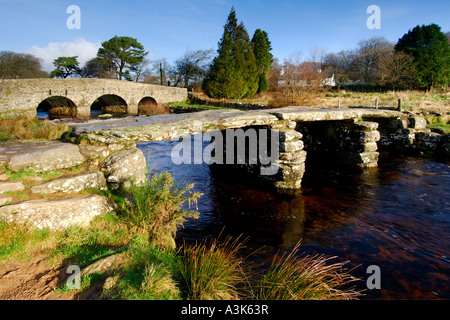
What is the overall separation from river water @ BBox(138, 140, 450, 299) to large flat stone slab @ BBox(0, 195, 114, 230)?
1327 millimetres

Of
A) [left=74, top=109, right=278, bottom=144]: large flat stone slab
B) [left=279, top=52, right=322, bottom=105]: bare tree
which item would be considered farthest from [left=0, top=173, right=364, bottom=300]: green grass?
[left=279, top=52, right=322, bottom=105]: bare tree

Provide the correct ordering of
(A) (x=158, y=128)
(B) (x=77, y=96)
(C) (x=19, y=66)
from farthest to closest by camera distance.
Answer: (C) (x=19, y=66)
(B) (x=77, y=96)
(A) (x=158, y=128)

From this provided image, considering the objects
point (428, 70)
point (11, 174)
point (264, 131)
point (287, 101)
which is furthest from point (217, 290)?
point (428, 70)

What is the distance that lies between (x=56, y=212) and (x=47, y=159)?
119cm

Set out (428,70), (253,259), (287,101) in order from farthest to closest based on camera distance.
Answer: (428,70)
(287,101)
(253,259)

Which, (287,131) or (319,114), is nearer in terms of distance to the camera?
(287,131)

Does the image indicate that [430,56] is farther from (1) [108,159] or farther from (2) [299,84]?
(1) [108,159]

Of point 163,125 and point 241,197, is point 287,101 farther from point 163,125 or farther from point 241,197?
point 163,125

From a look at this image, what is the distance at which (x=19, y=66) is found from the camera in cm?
4178

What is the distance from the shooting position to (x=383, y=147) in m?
12.1

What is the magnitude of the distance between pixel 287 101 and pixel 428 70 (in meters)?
18.8

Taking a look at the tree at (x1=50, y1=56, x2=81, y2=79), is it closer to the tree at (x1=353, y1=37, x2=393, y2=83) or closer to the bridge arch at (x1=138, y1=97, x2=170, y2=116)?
the bridge arch at (x1=138, y1=97, x2=170, y2=116)

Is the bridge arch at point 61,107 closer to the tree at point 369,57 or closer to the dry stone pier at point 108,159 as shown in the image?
the dry stone pier at point 108,159

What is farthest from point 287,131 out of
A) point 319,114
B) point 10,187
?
point 10,187
